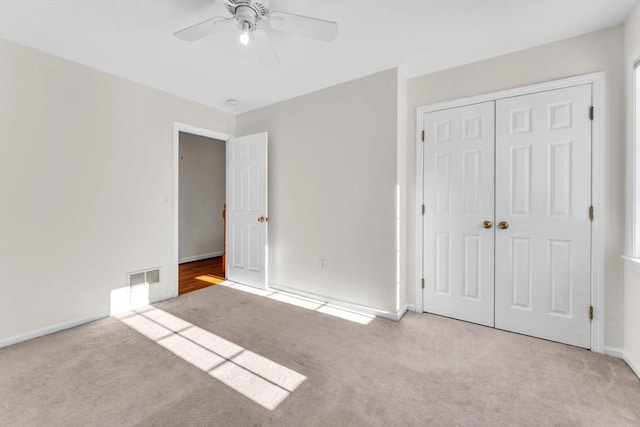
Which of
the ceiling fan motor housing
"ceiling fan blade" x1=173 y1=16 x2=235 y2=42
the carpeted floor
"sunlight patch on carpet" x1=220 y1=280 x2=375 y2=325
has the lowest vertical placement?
the carpeted floor

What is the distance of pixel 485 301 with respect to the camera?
8.72 ft

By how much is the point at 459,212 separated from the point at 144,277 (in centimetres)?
358

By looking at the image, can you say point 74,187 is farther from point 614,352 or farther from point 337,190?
point 614,352

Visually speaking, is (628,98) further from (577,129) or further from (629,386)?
(629,386)

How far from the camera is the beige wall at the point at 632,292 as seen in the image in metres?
1.91

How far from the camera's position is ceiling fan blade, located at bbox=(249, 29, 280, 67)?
1.98 meters

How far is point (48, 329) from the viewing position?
251cm

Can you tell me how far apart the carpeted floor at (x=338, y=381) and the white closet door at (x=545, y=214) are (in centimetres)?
25

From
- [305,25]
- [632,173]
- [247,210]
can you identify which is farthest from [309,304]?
[632,173]

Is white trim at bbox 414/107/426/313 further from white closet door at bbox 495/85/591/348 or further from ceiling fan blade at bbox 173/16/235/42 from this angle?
ceiling fan blade at bbox 173/16/235/42

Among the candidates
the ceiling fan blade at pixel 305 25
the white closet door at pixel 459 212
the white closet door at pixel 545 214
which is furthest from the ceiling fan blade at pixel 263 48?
the white closet door at pixel 545 214

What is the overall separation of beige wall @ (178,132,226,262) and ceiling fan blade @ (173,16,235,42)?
12.9 ft

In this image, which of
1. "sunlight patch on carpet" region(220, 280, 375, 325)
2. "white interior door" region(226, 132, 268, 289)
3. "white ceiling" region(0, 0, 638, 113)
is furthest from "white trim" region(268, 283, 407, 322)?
"white ceiling" region(0, 0, 638, 113)

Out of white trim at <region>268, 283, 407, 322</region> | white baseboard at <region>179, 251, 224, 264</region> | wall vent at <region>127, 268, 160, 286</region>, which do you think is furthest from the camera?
white baseboard at <region>179, 251, 224, 264</region>
